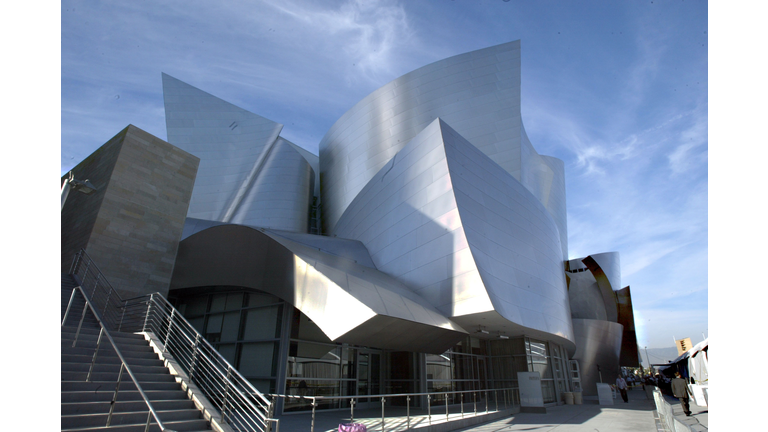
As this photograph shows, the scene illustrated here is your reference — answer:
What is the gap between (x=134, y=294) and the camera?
13039 mm

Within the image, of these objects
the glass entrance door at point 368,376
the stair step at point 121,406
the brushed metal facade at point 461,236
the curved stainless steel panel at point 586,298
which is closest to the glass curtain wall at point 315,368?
the glass entrance door at point 368,376

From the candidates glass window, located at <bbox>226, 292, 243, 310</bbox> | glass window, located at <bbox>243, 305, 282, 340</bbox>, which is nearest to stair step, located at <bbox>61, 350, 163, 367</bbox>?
glass window, located at <bbox>243, 305, 282, 340</bbox>

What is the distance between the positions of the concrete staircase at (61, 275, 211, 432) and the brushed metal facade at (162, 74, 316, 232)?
20209 millimetres

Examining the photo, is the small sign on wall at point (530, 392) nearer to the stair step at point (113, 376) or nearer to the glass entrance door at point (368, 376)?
the glass entrance door at point (368, 376)

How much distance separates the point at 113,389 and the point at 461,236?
9471 millimetres

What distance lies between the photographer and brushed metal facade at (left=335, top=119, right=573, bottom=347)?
12.4 metres

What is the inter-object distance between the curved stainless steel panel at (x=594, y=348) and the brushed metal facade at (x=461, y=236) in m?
11.1

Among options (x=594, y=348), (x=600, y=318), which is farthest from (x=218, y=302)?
(x=600, y=318)

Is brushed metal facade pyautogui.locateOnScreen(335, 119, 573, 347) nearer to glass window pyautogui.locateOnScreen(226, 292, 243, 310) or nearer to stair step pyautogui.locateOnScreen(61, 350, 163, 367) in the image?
glass window pyautogui.locateOnScreen(226, 292, 243, 310)

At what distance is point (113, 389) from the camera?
251 inches

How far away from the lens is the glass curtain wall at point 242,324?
12.0 metres
